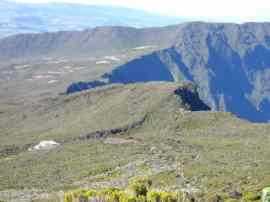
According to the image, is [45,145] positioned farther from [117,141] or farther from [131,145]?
[131,145]

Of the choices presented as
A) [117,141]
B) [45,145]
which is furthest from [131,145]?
[45,145]

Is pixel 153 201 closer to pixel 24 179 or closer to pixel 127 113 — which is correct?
pixel 24 179

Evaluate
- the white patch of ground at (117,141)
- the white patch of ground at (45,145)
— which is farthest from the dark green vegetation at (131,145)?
the white patch of ground at (45,145)

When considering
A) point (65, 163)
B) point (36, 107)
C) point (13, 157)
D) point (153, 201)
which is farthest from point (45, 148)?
point (153, 201)

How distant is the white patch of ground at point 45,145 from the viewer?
119562 mm

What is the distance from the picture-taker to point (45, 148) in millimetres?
119000

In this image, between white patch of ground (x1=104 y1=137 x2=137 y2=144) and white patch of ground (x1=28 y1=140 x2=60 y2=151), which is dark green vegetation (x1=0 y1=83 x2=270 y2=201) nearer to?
white patch of ground (x1=104 y1=137 x2=137 y2=144)

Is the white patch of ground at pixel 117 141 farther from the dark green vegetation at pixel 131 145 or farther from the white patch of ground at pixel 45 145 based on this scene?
the white patch of ground at pixel 45 145

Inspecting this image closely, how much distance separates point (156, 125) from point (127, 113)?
10.2 metres

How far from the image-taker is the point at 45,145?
122 meters

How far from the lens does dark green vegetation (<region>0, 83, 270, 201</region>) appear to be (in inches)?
3310

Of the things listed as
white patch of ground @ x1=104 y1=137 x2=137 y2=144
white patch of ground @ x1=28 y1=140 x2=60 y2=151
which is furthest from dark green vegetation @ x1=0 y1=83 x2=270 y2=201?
white patch of ground @ x1=28 y1=140 x2=60 y2=151

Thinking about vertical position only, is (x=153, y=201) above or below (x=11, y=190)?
above

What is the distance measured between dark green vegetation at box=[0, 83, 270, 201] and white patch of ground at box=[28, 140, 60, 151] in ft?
6.01
